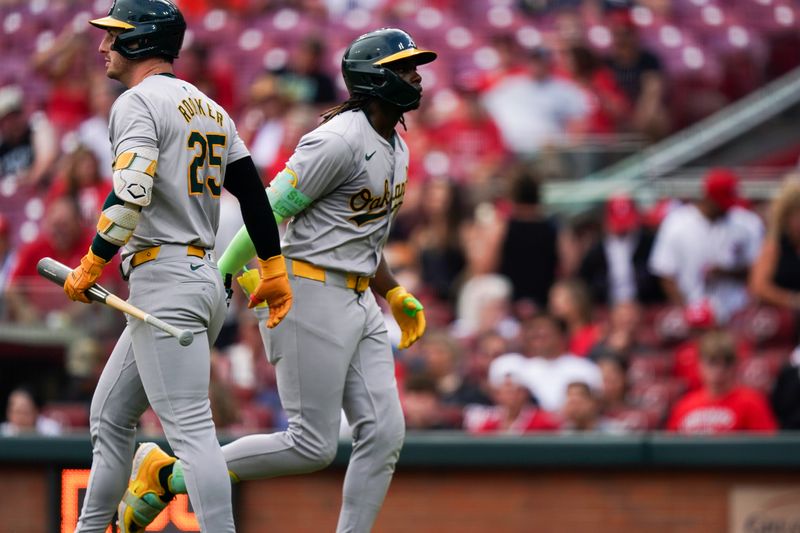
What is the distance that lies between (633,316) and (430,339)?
49.6 inches

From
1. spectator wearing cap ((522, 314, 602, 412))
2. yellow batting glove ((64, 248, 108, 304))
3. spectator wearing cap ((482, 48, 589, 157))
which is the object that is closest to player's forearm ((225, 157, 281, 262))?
yellow batting glove ((64, 248, 108, 304))

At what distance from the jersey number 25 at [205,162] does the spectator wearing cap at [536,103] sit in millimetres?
6337

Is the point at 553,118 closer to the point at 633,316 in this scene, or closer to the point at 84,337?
the point at 633,316

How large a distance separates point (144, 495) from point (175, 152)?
118cm

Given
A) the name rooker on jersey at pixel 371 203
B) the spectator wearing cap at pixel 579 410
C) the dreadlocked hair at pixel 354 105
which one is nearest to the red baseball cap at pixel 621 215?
the spectator wearing cap at pixel 579 410

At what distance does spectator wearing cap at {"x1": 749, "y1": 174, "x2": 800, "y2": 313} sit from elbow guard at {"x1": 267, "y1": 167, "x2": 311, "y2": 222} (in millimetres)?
4577

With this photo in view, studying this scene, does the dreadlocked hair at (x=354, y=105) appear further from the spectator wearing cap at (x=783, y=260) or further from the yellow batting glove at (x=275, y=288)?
the spectator wearing cap at (x=783, y=260)

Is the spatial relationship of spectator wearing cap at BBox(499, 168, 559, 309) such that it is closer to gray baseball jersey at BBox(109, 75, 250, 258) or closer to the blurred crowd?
the blurred crowd

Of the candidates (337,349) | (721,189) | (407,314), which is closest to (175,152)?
(337,349)

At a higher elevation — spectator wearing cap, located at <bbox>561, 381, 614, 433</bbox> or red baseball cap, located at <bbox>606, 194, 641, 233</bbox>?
red baseball cap, located at <bbox>606, 194, 641, 233</bbox>

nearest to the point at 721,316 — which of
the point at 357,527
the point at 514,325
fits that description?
the point at 514,325

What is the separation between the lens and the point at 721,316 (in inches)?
353

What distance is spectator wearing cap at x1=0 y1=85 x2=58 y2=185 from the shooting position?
1125 cm

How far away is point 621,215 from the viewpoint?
367 inches
